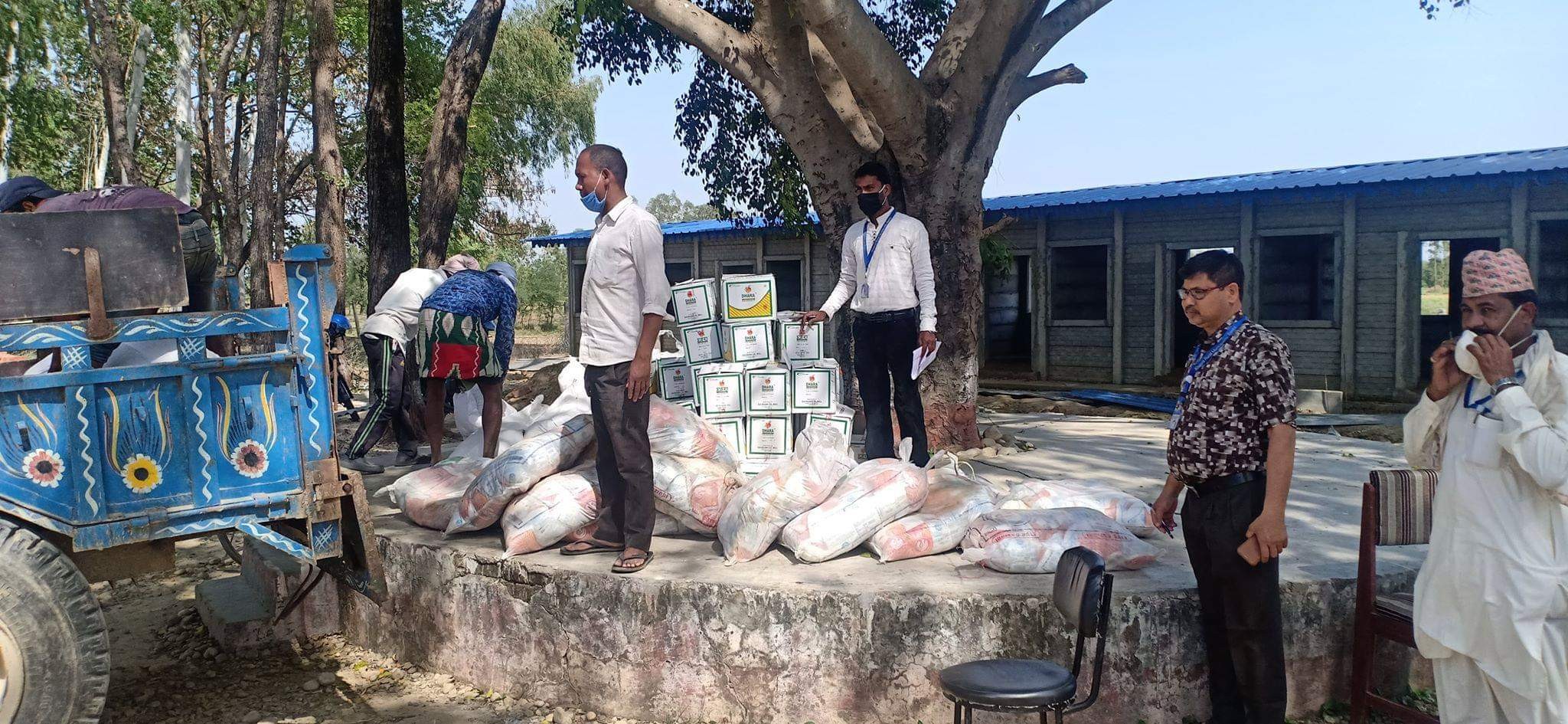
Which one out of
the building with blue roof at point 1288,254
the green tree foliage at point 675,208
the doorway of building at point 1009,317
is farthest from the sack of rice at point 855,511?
the green tree foliage at point 675,208

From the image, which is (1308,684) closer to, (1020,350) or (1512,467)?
(1512,467)

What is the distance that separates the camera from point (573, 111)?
27.1 metres

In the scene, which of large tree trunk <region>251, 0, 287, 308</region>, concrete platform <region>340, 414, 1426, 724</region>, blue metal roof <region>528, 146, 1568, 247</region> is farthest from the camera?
large tree trunk <region>251, 0, 287, 308</region>

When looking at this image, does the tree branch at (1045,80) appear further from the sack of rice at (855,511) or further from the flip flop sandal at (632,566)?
the flip flop sandal at (632,566)

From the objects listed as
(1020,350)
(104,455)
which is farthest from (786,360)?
(1020,350)

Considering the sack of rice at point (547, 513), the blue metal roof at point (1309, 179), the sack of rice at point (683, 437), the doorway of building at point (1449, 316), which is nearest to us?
the sack of rice at point (547, 513)

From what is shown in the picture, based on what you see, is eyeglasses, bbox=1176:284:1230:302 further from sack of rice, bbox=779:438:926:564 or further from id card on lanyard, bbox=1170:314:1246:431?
sack of rice, bbox=779:438:926:564

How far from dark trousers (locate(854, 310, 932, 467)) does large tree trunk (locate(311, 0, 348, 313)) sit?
6.40m

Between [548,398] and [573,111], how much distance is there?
16.8 m

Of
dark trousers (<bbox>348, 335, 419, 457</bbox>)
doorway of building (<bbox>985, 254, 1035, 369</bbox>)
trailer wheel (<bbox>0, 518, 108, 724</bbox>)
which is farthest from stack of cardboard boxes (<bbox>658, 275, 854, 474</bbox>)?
doorway of building (<bbox>985, 254, 1035, 369</bbox>)

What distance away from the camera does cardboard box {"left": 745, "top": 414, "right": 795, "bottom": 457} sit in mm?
5723

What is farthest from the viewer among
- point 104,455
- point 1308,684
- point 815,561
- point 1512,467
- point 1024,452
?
point 1024,452

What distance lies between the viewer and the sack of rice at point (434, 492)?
4.62 meters

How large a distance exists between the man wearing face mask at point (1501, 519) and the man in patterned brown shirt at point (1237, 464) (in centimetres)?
41
